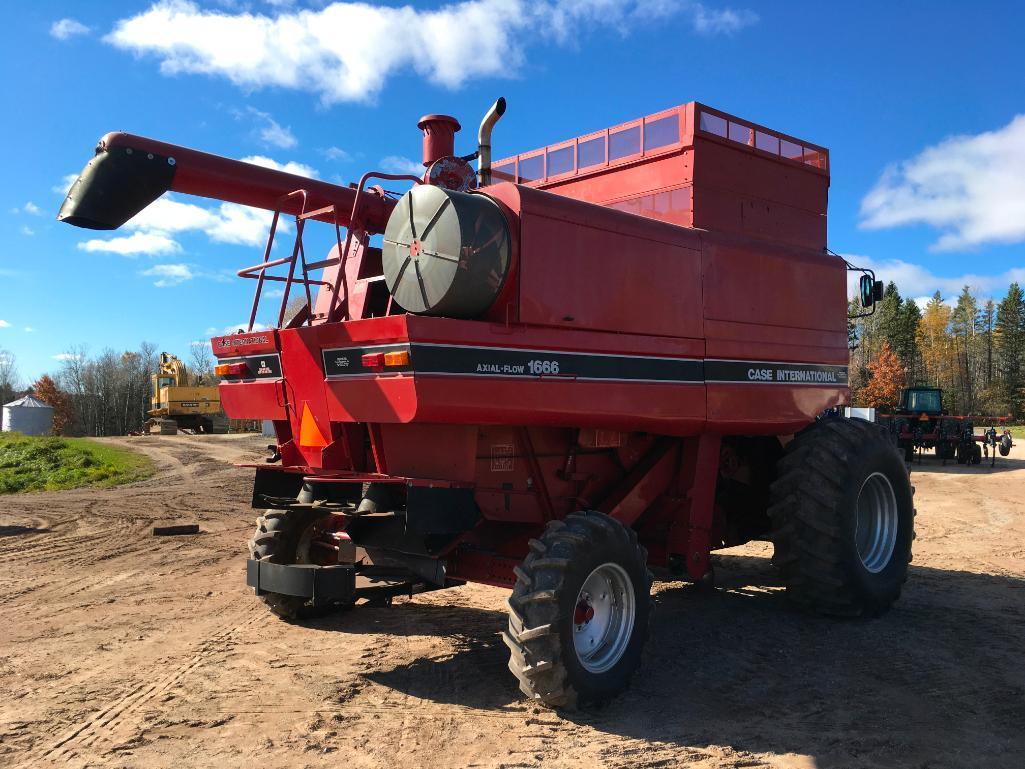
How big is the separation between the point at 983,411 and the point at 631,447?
75044 millimetres

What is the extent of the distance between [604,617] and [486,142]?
3529mm

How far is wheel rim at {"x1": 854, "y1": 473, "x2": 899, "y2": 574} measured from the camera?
723cm

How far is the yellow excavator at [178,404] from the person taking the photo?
A: 43.4 metres

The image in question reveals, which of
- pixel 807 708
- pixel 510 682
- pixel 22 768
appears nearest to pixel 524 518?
pixel 510 682

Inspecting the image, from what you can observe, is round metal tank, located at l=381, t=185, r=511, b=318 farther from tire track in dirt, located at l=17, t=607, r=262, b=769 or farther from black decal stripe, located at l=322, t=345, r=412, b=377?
tire track in dirt, located at l=17, t=607, r=262, b=769

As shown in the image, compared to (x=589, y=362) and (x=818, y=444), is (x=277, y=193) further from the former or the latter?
(x=818, y=444)

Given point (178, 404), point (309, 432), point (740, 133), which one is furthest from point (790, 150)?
point (178, 404)

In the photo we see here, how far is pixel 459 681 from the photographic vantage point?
5.17m

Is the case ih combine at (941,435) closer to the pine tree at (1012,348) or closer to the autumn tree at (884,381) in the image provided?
the autumn tree at (884,381)

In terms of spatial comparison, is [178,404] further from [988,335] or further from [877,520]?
[988,335]

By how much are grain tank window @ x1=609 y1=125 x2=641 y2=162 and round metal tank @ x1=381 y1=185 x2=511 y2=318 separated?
100 inches

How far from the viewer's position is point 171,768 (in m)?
3.82

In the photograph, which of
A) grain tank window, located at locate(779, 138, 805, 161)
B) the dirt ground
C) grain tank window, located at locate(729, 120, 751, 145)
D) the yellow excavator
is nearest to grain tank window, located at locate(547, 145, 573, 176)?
grain tank window, located at locate(729, 120, 751, 145)

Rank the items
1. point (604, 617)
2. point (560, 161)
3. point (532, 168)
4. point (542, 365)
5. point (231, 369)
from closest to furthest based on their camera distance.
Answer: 1. point (542, 365)
2. point (604, 617)
3. point (231, 369)
4. point (560, 161)
5. point (532, 168)
